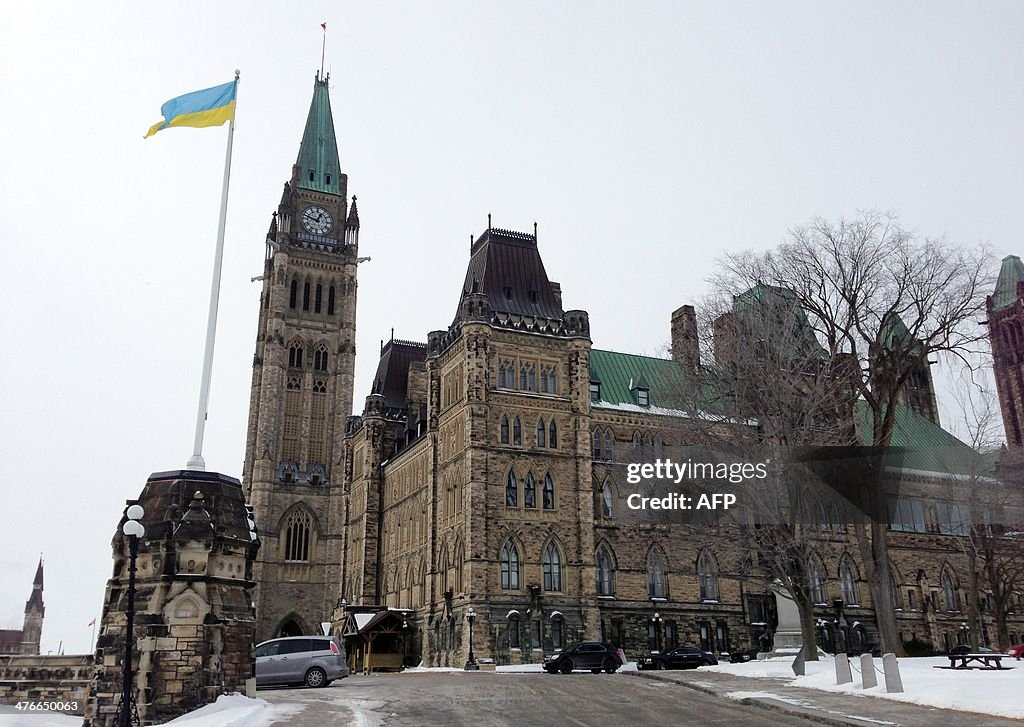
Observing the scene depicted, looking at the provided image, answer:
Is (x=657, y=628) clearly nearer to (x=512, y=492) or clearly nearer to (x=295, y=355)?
(x=512, y=492)

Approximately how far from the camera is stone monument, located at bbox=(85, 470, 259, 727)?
18.4 meters

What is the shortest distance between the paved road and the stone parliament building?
42.3 ft

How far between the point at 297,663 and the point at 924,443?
1943 inches

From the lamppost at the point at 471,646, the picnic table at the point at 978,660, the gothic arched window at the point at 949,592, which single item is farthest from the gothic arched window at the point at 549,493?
the gothic arched window at the point at 949,592

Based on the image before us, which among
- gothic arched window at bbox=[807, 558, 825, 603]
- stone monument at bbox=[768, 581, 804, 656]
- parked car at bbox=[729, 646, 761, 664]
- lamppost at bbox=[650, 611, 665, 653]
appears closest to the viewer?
stone monument at bbox=[768, 581, 804, 656]

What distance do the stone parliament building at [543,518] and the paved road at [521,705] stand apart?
42.3ft

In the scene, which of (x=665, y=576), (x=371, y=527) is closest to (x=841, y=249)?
(x=665, y=576)

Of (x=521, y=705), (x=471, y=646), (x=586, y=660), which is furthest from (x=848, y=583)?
(x=521, y=705)

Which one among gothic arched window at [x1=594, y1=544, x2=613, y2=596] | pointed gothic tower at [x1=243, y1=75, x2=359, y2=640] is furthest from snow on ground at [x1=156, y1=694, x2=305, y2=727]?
pointed gothic tower at [x1=243, y1=75, x2=359, y2=640]

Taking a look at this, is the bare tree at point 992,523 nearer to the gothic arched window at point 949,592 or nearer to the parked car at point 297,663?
the gothic arched window at point 949,592

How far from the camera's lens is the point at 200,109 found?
24156mm

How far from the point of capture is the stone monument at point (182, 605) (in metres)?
18.4

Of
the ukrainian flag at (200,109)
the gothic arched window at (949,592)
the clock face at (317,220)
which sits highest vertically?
the clock face at (317,220)

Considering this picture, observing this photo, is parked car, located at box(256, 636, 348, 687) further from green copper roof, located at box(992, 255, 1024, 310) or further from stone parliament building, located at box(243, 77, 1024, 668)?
green copper roof, located at box(992, 255, 1024, 310)
